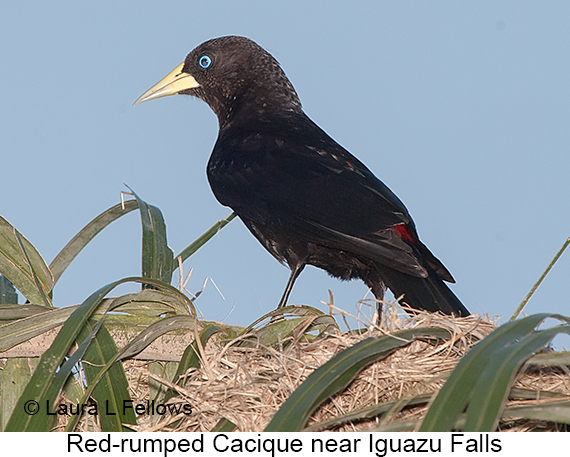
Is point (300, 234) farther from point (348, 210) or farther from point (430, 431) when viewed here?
point (430, 431)

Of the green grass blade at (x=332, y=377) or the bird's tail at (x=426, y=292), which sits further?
the bird's tail at (x=426, y=292)

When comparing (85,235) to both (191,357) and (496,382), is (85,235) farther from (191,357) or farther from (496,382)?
(496,382)

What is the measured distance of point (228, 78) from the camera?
4078 millimetres

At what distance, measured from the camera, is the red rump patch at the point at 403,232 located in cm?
301

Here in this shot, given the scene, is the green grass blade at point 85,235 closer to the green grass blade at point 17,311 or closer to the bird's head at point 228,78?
the green grass blade at point 17,311

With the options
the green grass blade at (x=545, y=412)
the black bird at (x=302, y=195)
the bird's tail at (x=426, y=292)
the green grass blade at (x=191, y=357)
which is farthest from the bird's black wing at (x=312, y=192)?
the green grass blade at (x=545, y=412)

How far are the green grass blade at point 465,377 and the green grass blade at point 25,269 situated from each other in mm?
1552

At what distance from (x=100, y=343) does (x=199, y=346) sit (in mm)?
282

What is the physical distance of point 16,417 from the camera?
4.81ft

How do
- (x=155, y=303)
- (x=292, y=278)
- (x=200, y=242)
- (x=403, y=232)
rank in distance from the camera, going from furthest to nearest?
1. (x=292, y=278)
2. (x=403, y=232)
3. (x=200, y=242)
4. (x=155, y=303)

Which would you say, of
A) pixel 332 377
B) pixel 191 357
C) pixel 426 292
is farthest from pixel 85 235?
pixel 332 377

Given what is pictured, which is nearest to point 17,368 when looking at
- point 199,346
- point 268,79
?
point 199,346

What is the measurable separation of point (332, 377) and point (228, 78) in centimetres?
295
